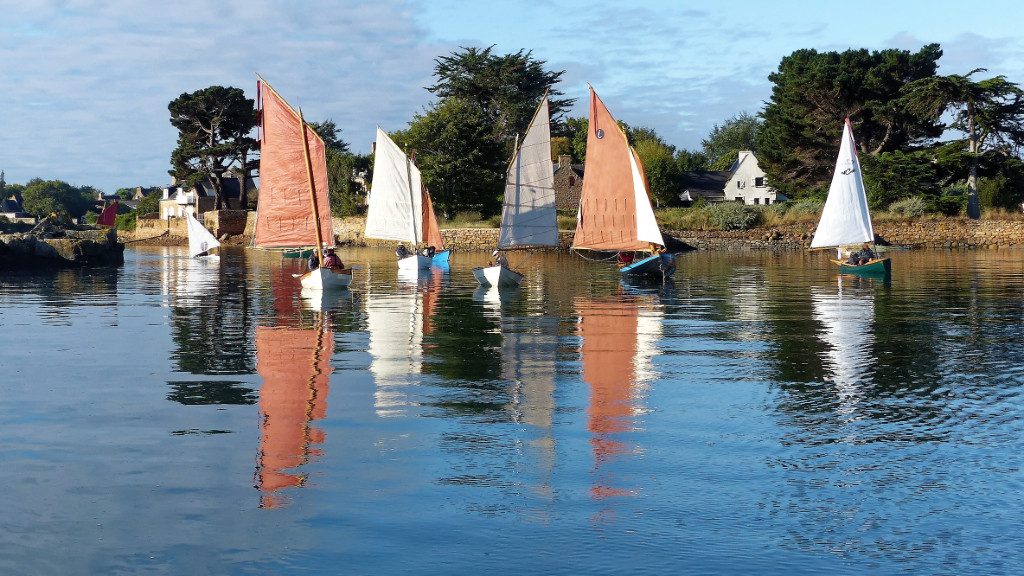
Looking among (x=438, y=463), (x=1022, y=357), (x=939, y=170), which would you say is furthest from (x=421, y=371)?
(x=939, y=170)

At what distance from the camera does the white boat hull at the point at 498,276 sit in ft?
149

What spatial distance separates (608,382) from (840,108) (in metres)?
90.6

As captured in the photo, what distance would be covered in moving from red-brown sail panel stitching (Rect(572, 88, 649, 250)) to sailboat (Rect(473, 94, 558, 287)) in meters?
4.12

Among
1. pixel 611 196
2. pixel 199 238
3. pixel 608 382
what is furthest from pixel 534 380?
pixel 199 238

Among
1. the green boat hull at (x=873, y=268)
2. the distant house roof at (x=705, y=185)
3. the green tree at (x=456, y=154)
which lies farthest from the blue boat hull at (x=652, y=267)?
the distant house roof at (x=705, y=185)

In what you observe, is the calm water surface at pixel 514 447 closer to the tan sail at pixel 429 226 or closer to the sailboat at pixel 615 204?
the sailboat at pixel 615 204

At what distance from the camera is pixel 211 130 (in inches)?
4978

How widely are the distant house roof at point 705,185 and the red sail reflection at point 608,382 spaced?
4111 inches

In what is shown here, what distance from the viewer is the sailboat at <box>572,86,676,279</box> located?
4888cm

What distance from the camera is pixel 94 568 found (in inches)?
361

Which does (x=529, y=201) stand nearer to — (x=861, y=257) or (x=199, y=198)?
(x=861, y=257)

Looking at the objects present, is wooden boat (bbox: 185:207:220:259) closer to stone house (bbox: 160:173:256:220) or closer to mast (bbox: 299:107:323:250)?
mast (bbox: 299:107:323:250)

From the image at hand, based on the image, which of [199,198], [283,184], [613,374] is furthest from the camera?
[199,198]

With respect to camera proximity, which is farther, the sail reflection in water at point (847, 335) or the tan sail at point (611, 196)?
the tan sail at point (611, 196)
